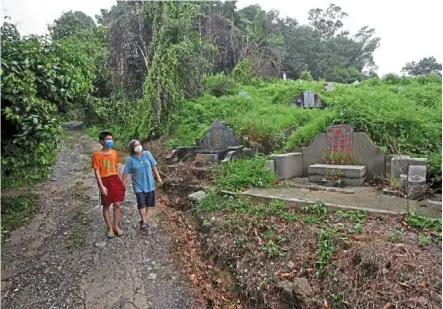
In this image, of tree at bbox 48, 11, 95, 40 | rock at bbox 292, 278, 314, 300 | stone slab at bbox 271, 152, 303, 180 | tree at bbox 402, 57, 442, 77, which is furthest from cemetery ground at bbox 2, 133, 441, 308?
tree at bbox 402, 57, 442, 77

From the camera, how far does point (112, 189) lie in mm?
4609

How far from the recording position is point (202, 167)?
312 inches

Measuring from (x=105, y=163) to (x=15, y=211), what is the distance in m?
2.66

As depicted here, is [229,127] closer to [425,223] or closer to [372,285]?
[425,223]

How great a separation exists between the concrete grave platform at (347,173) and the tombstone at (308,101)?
955cm

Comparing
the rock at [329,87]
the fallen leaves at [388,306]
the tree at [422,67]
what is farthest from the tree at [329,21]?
the fallen leaves at [388,306]

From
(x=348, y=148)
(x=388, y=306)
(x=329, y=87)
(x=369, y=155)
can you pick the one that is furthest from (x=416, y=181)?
(x=329, y=87)

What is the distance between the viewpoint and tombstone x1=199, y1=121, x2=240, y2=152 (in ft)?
29.5

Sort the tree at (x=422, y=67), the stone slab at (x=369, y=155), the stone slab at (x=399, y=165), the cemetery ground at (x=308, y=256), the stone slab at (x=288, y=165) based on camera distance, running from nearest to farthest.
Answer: the cemetery ground at (x=308, y=256) → the stone slab at (x=399, y=165) → the stone slab at (x=369, y=155) → the stone slab at (x=288, y=165) → the tree at (x=422, y=67)

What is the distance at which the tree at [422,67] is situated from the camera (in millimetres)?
40900

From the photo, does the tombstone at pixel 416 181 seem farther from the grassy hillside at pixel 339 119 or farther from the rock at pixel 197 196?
the rock at pixel 197 196

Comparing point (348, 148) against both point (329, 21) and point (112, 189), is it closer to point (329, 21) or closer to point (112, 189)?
point (112, 189)

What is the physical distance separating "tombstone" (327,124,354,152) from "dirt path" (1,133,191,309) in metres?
4.09

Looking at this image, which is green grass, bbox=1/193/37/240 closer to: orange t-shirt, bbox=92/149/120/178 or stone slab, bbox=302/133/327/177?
orange t-shirt, bbox=92/149/120/178
